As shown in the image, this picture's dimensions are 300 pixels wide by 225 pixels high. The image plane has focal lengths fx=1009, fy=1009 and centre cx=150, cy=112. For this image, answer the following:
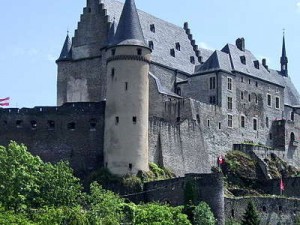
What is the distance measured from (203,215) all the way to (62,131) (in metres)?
18.6

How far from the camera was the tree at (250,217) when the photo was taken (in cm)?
8425

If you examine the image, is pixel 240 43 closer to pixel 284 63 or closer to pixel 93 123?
pixel 284 63

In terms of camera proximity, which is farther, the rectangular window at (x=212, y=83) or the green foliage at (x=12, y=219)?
the rectangular window at (x=212, y=83)

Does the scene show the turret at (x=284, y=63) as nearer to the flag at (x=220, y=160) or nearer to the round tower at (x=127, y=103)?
the flag at (x=220, y=160)

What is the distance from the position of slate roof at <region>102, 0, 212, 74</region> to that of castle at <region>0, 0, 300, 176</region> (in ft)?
0.53

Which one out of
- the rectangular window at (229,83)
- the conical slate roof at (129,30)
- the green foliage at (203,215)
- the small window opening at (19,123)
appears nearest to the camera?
the green foliage at (203,215)

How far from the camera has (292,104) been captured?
125375mm

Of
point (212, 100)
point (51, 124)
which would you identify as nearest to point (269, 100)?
point (212, 100)

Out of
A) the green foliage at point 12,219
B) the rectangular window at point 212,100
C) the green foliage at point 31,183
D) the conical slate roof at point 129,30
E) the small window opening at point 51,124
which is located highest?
the conical slate roof at point 129,30

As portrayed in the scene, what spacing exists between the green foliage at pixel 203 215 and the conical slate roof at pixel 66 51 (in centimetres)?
2901

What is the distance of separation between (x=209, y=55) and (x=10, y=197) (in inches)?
1820

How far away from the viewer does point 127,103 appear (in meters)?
90.9

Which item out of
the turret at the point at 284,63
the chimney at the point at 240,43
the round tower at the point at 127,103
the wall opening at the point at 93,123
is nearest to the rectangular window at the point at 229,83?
the chimney at the point at 240,43

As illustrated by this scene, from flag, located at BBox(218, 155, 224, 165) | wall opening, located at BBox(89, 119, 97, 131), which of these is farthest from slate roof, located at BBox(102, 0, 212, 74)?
wall opening, located at BBox(89, 119, 97, 131)
